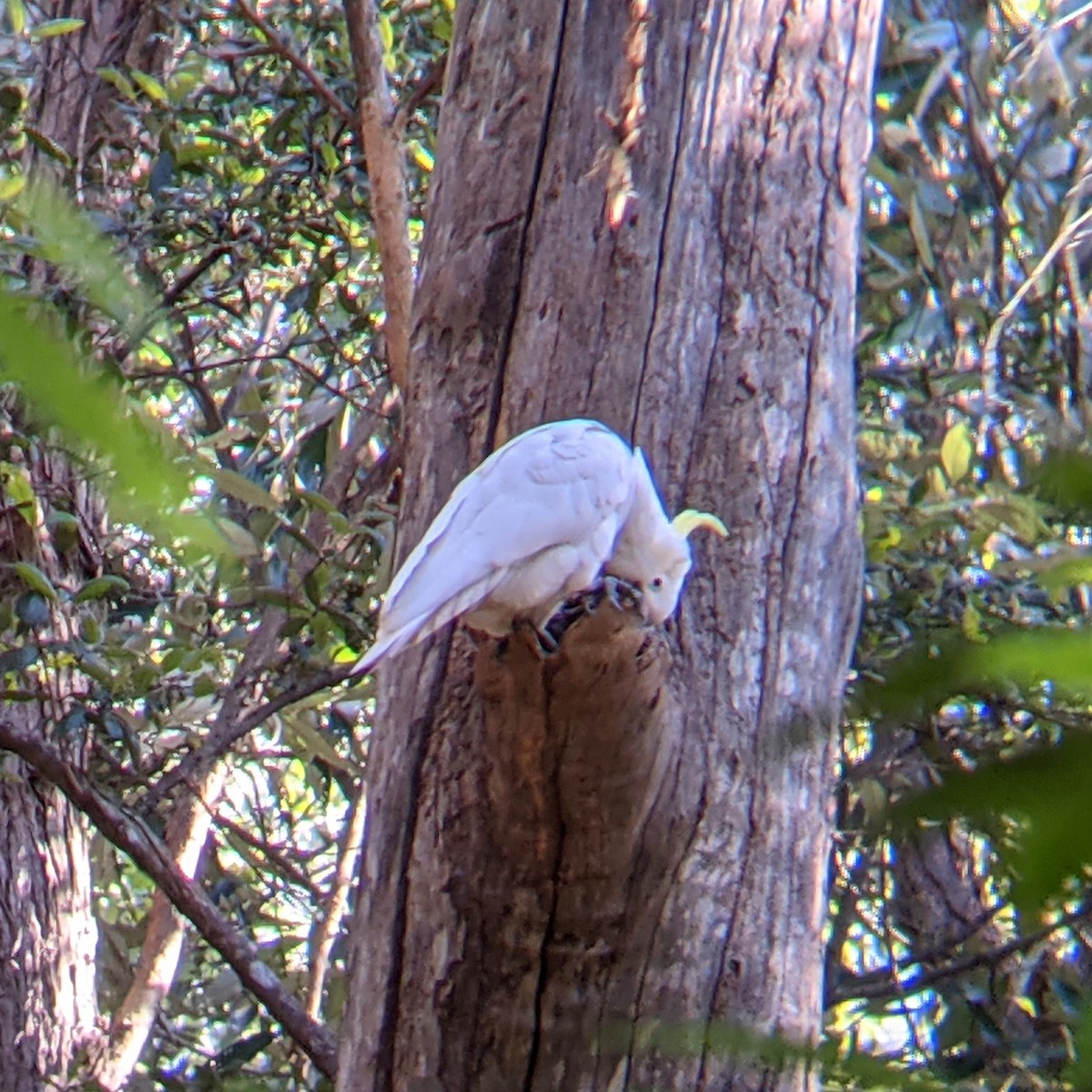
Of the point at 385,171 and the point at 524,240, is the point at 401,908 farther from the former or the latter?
the point at 385,171

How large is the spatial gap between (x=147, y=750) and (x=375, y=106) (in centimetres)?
179

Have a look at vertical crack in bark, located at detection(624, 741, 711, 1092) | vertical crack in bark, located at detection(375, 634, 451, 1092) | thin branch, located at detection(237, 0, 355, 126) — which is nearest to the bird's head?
vertical crack in bark, located at detection(624, 741, 711, 1092)

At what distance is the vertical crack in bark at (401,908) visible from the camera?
6.28 ft

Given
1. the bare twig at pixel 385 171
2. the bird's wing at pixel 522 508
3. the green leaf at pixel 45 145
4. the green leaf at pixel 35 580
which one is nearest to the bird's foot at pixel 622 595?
the bird's wing at pixel 522 508

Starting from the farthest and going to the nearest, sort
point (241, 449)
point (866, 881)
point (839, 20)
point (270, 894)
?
point (270, 894) < point (241, 449) < point (866, 881) < point (839, 20)

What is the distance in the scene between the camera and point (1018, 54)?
329cm

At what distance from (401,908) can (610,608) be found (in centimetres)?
60

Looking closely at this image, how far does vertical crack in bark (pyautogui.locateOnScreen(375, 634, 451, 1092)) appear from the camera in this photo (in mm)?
1915

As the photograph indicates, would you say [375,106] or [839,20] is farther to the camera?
[375,106]

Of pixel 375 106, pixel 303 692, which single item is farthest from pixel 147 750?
pixel 375 106

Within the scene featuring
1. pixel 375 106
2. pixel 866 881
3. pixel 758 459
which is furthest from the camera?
pixel 866 881

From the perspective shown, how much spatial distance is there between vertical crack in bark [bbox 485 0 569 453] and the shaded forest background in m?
0.49

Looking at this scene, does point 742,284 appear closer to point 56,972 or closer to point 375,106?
point 375,106

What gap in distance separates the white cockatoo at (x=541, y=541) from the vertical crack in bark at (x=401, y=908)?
18 cm
